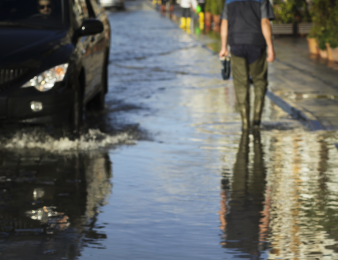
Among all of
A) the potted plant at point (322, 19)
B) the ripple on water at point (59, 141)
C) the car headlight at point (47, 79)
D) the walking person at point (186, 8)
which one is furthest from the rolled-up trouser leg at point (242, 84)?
the walking person at point (186, 8)

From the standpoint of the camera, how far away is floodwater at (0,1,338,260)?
5078 millimetres

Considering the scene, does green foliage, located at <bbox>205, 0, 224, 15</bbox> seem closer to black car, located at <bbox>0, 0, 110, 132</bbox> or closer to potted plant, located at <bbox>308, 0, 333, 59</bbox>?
potted plant, located at <bbox>308, 0, 333, 59</bbox>

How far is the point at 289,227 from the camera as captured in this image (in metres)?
5.49

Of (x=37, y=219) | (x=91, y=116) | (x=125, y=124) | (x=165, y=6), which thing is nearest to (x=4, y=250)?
(x=37, y=219)

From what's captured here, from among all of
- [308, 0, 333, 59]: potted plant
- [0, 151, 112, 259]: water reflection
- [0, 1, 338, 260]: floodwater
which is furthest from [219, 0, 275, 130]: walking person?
[308, 0, 333, 59]: potted plant

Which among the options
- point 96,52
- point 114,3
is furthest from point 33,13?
point 114,3

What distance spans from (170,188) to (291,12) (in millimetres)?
20908

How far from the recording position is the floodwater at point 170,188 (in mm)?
5078

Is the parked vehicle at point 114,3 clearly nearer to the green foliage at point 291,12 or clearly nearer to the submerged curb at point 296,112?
the green foliage at point 291,12

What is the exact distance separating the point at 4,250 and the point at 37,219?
76 centimetres

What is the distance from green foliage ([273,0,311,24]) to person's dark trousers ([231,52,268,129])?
54.9 feet

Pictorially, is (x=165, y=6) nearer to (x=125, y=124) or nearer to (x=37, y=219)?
(x=125, y=124)

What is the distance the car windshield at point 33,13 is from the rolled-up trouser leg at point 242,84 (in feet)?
7.03

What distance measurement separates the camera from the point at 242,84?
984cm
